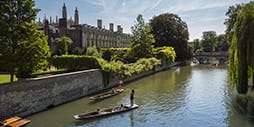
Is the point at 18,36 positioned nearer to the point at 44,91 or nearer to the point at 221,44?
the point at 44,91

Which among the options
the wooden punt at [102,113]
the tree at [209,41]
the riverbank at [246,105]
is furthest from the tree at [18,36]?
the tree at [209,41]

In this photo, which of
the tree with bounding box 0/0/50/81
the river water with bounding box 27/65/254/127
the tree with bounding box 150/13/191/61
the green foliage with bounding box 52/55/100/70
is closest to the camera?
the river water with bounding box 27/65/254/127

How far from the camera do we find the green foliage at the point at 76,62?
31219 millimetres

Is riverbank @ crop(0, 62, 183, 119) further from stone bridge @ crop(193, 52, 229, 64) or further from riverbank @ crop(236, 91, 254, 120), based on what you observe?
stone bridge @ crop(193, 52, 229, 64)

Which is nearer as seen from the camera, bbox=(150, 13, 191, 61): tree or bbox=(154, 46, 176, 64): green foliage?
bbox=(154, 46, 176, 64): green foliage

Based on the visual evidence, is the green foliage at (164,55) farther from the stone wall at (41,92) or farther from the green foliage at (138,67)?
the stone wall at (41,92)

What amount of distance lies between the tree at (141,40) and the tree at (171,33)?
1522 centimetres

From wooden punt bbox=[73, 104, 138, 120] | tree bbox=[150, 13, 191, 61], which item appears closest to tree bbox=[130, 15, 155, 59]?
tree bbox=[150, 13, 191, 61]

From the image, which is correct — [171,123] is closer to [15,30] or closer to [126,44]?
[15,30]

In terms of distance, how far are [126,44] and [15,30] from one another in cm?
8448

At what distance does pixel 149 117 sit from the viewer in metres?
18.8

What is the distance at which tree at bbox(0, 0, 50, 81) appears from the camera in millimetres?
19016

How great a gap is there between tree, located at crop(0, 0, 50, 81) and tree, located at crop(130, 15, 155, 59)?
35943mm

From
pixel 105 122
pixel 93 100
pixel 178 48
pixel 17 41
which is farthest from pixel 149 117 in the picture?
pixel 178 48
